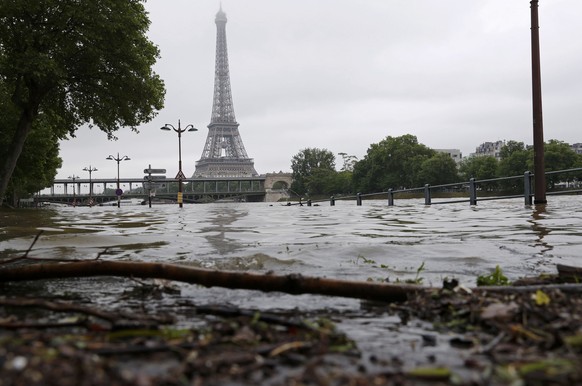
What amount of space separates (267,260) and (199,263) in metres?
0.66

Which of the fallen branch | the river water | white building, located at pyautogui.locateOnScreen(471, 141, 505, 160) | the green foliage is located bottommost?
the river water

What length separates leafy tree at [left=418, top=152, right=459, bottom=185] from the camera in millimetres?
99312

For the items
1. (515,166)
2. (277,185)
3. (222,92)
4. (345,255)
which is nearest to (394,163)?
(515,166)

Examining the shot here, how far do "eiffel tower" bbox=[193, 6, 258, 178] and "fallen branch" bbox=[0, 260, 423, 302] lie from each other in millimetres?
137366

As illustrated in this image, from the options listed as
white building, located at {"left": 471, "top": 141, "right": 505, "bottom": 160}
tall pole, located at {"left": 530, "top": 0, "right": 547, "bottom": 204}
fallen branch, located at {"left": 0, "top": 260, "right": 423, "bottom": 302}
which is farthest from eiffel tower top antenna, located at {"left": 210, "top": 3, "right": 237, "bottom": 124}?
fallen branch, located at {"left": 0, "top": 260, "right": 423, "bottom": 302}

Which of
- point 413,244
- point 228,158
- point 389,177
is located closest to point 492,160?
point 389,177

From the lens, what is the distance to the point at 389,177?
111 metres

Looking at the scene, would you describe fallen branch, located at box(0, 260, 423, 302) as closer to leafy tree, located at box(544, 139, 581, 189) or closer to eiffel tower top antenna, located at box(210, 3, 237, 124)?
leafy tree, located at box(544, 139, 581, 189)

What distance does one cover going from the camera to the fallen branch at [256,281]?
2.72 meters

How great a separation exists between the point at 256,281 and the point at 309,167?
156185 millimetres

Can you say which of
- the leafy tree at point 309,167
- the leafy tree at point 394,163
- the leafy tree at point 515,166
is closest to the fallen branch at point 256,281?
the leafy tree at point 515,166

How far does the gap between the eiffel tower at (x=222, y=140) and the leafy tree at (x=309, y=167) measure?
15.2 meters

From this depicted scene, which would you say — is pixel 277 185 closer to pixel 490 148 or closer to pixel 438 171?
pixel 438 171

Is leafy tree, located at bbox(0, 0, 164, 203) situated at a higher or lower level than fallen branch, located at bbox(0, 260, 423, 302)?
higher
